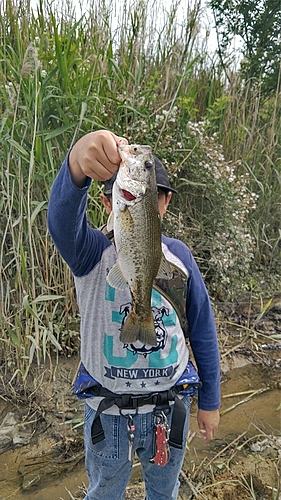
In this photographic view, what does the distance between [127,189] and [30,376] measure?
1.91m

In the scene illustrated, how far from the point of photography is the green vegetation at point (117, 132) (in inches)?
85.8

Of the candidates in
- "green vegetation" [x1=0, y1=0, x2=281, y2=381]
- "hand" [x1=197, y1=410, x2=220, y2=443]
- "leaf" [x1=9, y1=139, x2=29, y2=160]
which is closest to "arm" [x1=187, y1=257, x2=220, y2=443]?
"hand" [x1=197, y1=410, x2=220, y2=443]

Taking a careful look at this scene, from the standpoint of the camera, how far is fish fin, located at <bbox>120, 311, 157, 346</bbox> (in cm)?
118

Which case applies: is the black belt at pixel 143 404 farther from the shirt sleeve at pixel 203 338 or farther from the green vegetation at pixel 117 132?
the green vegetation at pixel 117 132

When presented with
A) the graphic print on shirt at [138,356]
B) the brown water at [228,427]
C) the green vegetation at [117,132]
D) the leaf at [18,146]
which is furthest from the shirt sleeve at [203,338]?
the leaf at [18,146]

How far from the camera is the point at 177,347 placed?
54.4 inches

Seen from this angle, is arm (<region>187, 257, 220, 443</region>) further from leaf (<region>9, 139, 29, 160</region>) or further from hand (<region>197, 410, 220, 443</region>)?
leaf (<region>9, 139, 29, 160</region>)

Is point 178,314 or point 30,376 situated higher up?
point 178,314

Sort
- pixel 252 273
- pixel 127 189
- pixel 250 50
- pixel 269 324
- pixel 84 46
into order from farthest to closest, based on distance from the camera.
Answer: pixel 250 50 < pixel 252 273 < pixel 269 324 < pixel 84 46 < pixel 127 189

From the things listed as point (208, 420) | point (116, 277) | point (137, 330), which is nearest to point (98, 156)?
point (116, 277)

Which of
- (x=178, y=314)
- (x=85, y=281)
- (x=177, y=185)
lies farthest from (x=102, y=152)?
(x=177, y=185)

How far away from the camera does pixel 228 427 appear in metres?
2.48

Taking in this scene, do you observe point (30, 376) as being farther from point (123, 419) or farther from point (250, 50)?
point (250, 50)

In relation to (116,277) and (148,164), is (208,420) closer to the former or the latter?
(116,277)
